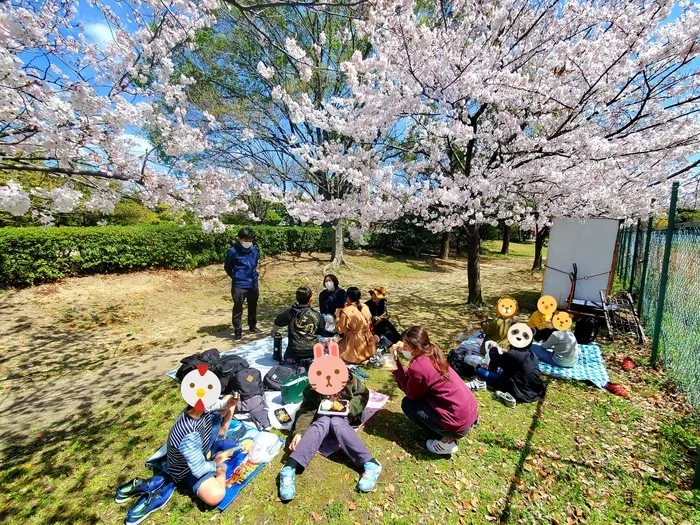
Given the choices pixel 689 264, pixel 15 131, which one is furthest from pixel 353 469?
pixel 689 264

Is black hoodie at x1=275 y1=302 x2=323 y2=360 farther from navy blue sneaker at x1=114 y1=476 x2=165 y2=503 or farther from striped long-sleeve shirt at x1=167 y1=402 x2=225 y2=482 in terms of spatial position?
navy blue sneaker at x1=114 y1=476 x2=165 y2=503

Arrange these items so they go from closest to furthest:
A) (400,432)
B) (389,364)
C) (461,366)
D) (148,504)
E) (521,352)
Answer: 1. (148,504)
2. (400,432)
3. (521,352)
4. (461,366)
5. (389,364)

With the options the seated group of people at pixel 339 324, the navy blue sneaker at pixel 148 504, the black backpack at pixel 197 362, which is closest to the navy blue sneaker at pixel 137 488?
the navy blue sneaker at pixel 148 504

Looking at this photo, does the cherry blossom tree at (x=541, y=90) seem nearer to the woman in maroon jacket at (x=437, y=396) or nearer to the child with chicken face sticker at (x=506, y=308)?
the child with chicken face sticker at (x=506, y=308)

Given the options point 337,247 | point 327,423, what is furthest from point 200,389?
point 337,247

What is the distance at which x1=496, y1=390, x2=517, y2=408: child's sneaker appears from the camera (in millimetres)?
3922

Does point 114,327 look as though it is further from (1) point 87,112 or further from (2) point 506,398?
(2) point 506,398

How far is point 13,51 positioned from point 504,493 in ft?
19.4

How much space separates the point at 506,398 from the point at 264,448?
2.96 metres

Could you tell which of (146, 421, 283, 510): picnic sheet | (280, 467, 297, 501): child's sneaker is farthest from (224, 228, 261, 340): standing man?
(280, 467, 297, 501): child's sneaker

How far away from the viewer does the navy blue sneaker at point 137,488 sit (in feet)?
8.18

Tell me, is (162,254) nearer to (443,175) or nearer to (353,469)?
(443,175)

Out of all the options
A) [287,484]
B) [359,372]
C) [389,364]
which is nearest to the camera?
[287,484]

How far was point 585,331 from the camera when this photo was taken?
601 cm
